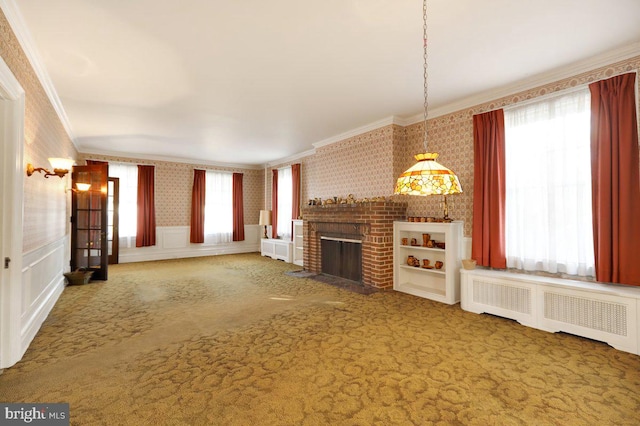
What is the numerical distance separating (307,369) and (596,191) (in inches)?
138

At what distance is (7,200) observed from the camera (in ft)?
8.48

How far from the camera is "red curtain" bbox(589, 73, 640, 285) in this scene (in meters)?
3.04

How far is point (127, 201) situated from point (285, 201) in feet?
13.7

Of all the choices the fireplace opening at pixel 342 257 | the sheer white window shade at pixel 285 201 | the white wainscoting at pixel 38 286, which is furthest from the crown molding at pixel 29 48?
the sheer white window shade at pixel 285 201

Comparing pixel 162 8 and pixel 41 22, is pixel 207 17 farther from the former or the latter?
pixel 41 22

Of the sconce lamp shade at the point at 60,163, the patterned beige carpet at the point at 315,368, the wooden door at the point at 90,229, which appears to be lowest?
the patterned beige carpet at the point at 315,368

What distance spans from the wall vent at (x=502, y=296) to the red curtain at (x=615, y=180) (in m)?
0.73

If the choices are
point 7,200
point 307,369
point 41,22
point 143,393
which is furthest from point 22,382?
point 41,22

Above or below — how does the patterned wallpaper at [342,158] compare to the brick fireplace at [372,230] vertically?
above

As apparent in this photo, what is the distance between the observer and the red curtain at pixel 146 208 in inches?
319

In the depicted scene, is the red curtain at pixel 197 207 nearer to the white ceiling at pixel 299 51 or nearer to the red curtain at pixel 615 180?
the white ceiling at pixel 299 51

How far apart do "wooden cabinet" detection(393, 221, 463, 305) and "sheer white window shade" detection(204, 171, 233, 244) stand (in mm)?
6019

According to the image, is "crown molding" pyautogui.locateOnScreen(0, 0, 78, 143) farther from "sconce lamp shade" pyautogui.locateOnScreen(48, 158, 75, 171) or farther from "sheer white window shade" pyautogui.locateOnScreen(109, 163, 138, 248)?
"sheer white window shade" pyautogui.locateOnScreen(109, 163, 138, 248)

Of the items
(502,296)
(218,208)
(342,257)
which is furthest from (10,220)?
(218,208)
